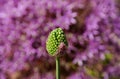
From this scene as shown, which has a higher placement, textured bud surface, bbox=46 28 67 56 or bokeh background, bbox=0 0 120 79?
bokeh background, bbox=0 0 120 79

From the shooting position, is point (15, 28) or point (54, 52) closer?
point (54, 52)

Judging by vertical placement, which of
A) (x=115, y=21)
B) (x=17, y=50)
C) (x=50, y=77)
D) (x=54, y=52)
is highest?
(x=115, y=21)

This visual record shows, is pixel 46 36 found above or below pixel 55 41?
above

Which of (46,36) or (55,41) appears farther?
(46,36)

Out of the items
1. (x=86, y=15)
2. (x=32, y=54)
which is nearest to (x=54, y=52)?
(x=32, y=54)

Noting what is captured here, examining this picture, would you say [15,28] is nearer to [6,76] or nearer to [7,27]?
[7,27]

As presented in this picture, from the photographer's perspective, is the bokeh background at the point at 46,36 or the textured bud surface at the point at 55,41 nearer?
the textured bud surface at the point at 55,41

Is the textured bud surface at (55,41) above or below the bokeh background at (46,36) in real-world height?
below

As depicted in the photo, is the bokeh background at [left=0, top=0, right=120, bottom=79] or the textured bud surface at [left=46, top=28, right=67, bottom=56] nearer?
the textured bud surface at [left=46, top=28, right=67, bottom=56]
